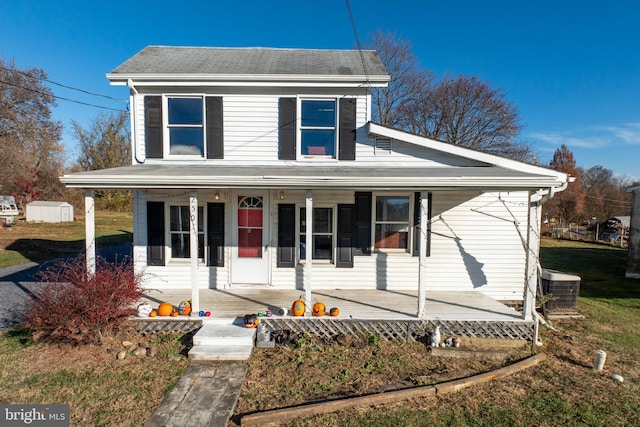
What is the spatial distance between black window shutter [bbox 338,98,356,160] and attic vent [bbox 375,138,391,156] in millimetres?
539

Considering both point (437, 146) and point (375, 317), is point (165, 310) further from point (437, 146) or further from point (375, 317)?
point (437, 146)

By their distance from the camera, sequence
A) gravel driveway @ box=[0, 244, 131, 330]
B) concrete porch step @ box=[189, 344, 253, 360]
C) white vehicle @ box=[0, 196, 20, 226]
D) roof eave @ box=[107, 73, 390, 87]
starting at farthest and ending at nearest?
white vehicle @ box=[0, 196, 20, 226] → roof eave @ box=[107, 73, 390, 87] → gravel driveway @ box=[0, 244, 131, 330] → concrete porch step @ box=[189, 344, 253, 360]

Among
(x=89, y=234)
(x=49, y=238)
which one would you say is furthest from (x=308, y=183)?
(x=49, y=238)

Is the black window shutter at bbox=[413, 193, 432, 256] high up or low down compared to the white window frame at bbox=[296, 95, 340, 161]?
down

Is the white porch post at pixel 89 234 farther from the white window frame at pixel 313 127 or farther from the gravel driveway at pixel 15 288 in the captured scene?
the white window frame at pixel 313 127

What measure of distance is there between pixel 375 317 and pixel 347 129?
401 centimetres

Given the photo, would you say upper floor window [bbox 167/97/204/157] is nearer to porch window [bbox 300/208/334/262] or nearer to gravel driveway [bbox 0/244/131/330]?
gravel driveway [bbox 0/244/131/330]

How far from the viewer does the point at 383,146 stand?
6910mm

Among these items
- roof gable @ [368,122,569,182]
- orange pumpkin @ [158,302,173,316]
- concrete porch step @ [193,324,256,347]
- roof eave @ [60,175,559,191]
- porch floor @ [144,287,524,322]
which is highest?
roof gable @ [368,122,569,182]

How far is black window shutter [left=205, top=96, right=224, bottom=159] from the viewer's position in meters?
6.78

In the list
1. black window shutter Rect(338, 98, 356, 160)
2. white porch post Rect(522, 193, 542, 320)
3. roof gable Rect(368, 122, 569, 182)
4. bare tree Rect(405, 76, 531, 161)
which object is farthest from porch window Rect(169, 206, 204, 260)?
bare tree Rect(405, 76, 531, 161)

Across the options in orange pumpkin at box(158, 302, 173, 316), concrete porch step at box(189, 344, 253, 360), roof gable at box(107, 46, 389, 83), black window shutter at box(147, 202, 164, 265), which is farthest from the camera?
black window shutter at box(147, 202, 164, 265)

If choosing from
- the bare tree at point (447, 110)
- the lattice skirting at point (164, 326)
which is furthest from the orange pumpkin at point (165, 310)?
the bare tree at point (447, 110)

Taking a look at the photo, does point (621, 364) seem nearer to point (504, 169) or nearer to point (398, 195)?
point (504, 169)
